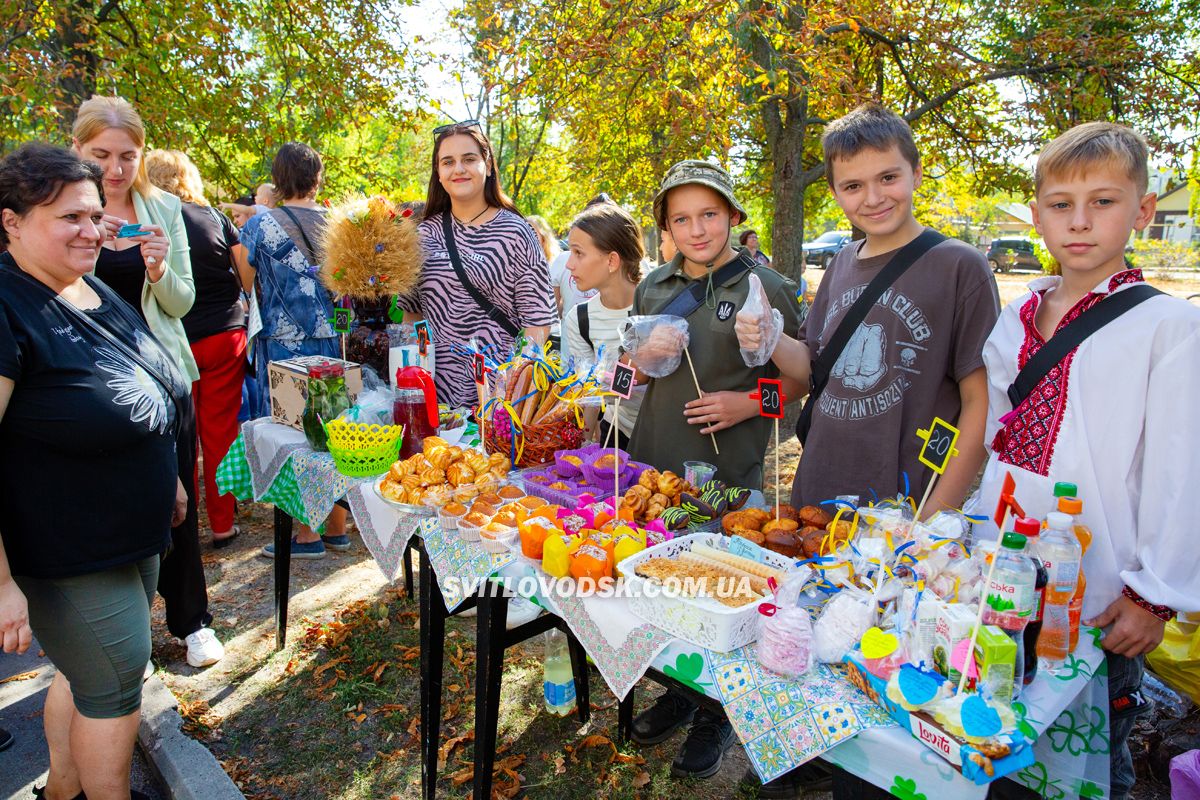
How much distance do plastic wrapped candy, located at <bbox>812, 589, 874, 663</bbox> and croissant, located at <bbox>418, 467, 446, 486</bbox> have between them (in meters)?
1.35

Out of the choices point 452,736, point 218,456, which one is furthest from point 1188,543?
point 218,456

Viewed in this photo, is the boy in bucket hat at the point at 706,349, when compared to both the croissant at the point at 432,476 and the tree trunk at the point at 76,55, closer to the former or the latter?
the croissant at the point at 432,476

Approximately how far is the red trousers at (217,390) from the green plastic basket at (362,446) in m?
2.11

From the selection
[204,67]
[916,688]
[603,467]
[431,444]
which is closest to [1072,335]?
[916,688]

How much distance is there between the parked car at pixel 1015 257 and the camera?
31.3 metres

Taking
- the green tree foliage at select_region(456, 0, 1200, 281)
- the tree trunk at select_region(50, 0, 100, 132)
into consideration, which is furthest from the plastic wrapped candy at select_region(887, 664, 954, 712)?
the tree trunk at select_region(50, 0, 100, 132)

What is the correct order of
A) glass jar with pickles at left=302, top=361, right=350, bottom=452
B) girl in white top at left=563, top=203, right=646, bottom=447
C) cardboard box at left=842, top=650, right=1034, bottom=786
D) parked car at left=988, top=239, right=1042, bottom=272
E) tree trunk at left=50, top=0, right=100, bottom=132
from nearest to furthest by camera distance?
cardboard box at left=842, top=650, right=1034, bottom=786
glass jar with pickles at left=302, top=361, right=350, bottom=452
girl in white top at left=563, top=203, right=646, bottom=447
tree trunk at left=50, top=0, right=100, bottom=132
parked car at left=988, top=239, right=1042, bottom=272

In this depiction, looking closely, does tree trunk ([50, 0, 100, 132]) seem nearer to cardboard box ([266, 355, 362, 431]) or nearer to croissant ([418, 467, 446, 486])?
cardboard box ([266, 355, 362, 431])

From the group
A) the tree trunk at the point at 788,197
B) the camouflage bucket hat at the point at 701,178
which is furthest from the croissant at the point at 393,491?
the tree trunk at the point at 788,197

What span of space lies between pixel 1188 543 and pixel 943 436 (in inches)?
20.5

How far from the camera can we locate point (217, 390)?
14.6 feet

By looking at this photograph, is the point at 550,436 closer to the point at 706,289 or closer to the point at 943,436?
the point at 706,289

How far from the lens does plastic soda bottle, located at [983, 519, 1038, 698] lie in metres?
1.33

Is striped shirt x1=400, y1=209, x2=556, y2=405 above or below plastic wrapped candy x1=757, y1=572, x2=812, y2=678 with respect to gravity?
above
